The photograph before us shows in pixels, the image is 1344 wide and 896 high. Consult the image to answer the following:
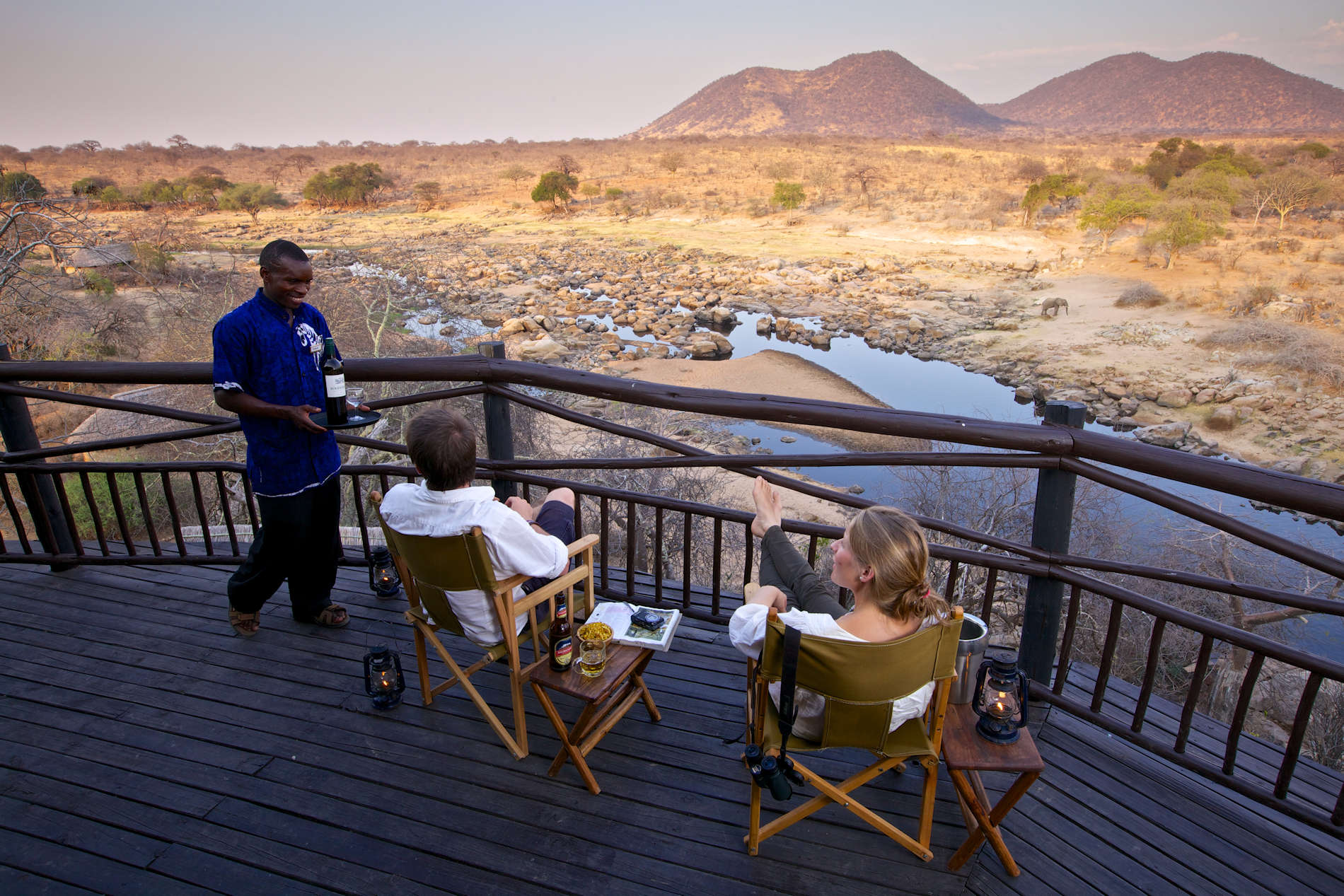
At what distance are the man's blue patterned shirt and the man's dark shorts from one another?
2.87ft

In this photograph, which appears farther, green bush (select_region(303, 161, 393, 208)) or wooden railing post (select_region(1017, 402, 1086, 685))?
green bush (select_region(303, 161, 393, 208))

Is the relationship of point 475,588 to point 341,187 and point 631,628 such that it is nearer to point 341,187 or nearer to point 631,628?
point 631,628

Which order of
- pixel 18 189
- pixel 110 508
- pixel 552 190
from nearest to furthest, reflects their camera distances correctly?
pixel 110 508 → pixel 18 189 → pixel 552 190

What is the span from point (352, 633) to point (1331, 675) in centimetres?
330

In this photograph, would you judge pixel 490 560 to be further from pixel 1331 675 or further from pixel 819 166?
pixel 819 166

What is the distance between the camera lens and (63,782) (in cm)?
231


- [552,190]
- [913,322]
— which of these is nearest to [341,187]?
[552,190]

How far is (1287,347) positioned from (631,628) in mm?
24616

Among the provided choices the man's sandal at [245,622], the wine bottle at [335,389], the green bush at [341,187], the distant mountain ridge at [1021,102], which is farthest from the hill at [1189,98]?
the man's sandal at [245,622]

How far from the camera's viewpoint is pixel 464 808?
87.1 inches

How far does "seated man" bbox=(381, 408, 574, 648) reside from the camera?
2197 mm

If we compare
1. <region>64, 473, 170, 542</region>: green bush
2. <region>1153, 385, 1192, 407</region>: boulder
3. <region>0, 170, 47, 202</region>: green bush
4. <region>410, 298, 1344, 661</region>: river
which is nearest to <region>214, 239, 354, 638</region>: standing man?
<region>410, 298, 1344, 661</region>: river

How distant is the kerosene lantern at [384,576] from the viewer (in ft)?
11.0

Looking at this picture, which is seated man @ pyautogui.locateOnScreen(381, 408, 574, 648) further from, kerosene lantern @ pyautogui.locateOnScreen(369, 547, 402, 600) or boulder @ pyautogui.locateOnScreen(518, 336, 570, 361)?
boulder @ pyautogui.locateOnScreen(518, 336, 570, 361)
